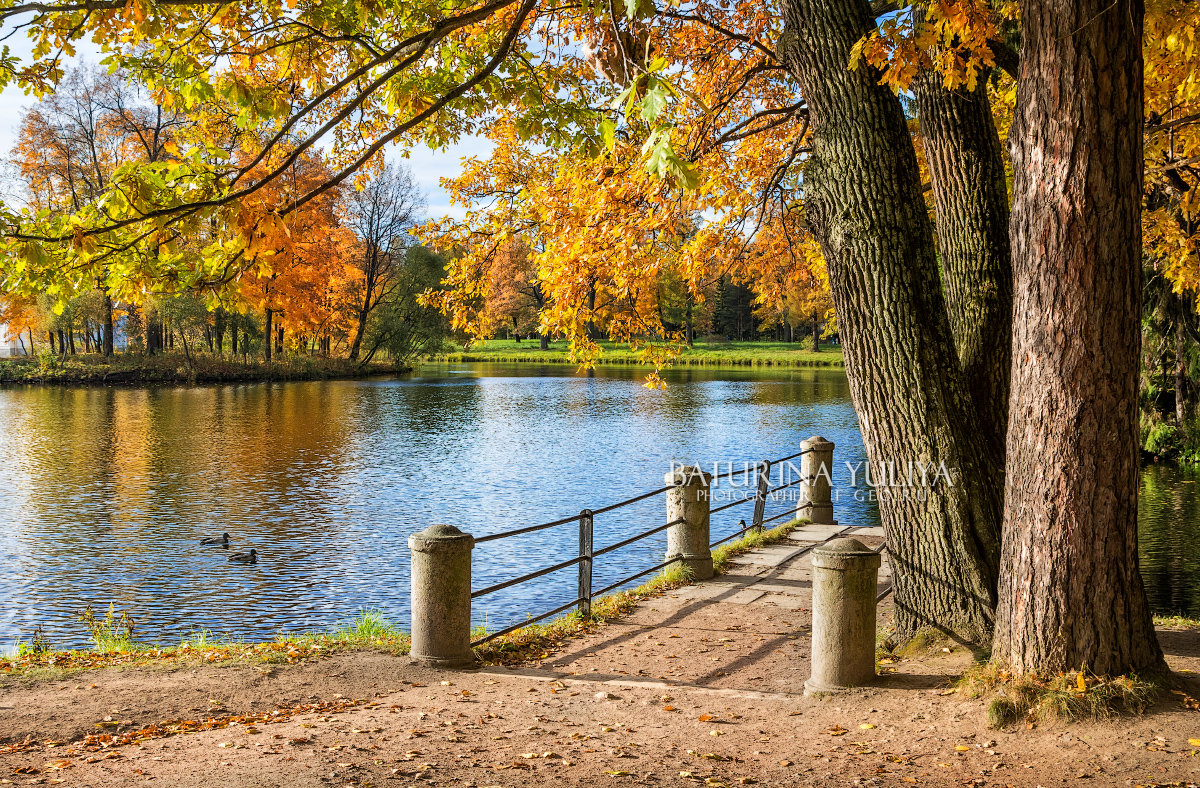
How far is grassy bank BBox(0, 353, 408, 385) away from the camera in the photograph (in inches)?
1815

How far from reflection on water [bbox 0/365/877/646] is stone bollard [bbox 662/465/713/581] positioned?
251 centimetres

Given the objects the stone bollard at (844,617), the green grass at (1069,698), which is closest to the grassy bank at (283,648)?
the stone bollard at (844,617)

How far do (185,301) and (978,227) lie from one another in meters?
42.8

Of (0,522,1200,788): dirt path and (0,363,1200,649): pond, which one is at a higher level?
(0,522,1200,788): dirt path

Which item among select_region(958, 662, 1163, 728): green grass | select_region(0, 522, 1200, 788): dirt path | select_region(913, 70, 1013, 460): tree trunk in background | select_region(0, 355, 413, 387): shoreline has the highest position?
select_region(913, 70, 1013, 460): tree trunk in background

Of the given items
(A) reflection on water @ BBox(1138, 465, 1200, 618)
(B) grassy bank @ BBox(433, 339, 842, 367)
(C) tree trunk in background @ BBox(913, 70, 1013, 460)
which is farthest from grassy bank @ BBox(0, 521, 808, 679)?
(B) grassy bank @ BBox(433, 339, 842, 367)

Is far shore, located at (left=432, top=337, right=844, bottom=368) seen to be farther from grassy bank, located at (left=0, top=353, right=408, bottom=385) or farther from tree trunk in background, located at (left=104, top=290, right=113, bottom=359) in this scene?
tree trunk in background, located at (left=104, top=290, right=113, bottom=359)

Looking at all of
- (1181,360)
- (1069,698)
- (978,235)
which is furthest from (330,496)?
(1181,360)

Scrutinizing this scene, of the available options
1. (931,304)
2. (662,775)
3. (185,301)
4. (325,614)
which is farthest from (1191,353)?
(185,301)

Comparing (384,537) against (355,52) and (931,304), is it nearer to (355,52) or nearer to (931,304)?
(355,52)

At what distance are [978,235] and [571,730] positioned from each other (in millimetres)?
4623

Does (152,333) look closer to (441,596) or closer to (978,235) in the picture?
(441,596)

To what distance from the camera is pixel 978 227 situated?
22.9 ft

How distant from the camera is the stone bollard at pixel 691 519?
996 centimetres
